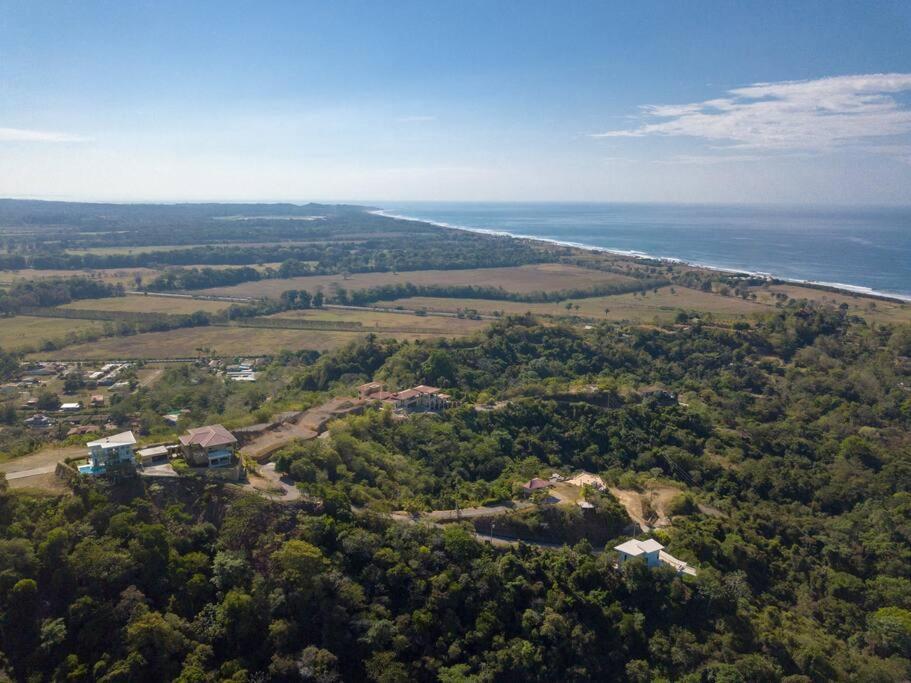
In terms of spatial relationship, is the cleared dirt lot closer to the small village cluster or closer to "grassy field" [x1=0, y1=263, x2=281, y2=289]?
the small village cluster

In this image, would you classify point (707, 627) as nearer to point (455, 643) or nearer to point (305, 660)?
point (455, 643)

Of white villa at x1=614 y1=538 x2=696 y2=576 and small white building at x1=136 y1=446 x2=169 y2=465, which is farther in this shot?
small white building at x1=136 y1=446 x2=169 y2=465

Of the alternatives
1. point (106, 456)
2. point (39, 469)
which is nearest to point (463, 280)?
point (39, 469)

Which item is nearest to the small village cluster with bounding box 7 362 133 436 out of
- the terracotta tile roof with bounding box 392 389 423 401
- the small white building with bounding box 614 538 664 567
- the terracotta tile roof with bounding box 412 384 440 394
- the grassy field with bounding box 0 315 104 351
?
the grassy field with bounding box 0 315 104 351

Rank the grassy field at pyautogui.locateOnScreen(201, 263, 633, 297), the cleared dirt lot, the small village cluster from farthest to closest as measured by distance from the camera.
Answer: the grassy field at pyautogui.locateOnScreen(201, 263, 633, 297), the small village cluster, the cleared dirt lot

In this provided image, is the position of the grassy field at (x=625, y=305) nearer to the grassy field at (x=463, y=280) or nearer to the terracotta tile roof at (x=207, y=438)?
the grassy field at (x=463, y=280)

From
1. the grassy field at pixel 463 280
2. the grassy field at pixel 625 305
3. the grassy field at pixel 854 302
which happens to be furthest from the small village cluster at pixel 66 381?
the grassy field at pixel 854 302

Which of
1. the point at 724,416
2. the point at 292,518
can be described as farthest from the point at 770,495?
the point at 292,518
